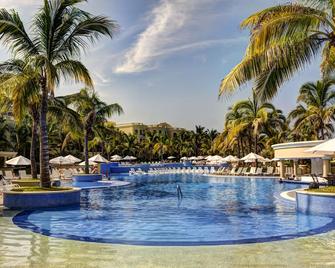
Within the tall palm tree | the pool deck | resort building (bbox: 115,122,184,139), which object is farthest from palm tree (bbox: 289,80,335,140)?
resort building (bbox: 115,122,184,139)

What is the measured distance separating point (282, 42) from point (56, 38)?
317 inches

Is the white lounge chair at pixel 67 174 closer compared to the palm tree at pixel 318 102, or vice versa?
the palm tree at pixel 318 102

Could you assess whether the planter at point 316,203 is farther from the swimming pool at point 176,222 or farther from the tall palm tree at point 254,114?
the tall palm tree at point 254,114

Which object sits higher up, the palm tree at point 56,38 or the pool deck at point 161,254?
the palm tree at point 56,38

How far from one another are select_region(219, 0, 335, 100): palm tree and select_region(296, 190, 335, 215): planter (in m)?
3.15

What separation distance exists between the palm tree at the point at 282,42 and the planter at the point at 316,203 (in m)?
3.15

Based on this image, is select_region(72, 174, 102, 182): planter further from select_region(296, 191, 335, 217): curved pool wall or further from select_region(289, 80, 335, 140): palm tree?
select_region(296, 191, 335, 217): curved pool wall

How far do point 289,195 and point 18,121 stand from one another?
435 inches

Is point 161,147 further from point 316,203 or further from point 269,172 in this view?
point 316,203

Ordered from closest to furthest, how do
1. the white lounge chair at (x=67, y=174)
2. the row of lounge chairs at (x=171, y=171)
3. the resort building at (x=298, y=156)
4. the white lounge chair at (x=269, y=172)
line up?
the resort building at (x=298, y=156), the white lounge chair at (x=67, y=174), the white lounge chair at (x=269, y=172), the row of lounge chairs at (x=171, y=171)

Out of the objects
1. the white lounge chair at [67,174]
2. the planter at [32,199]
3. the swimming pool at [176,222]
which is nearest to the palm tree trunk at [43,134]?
the planter at [32,199]

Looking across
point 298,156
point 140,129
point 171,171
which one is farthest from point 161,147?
point 298,156

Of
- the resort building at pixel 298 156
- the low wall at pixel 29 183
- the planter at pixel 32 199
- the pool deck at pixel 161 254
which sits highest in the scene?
the resort building at pixel 298 156

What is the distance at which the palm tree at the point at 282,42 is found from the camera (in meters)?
10.2
